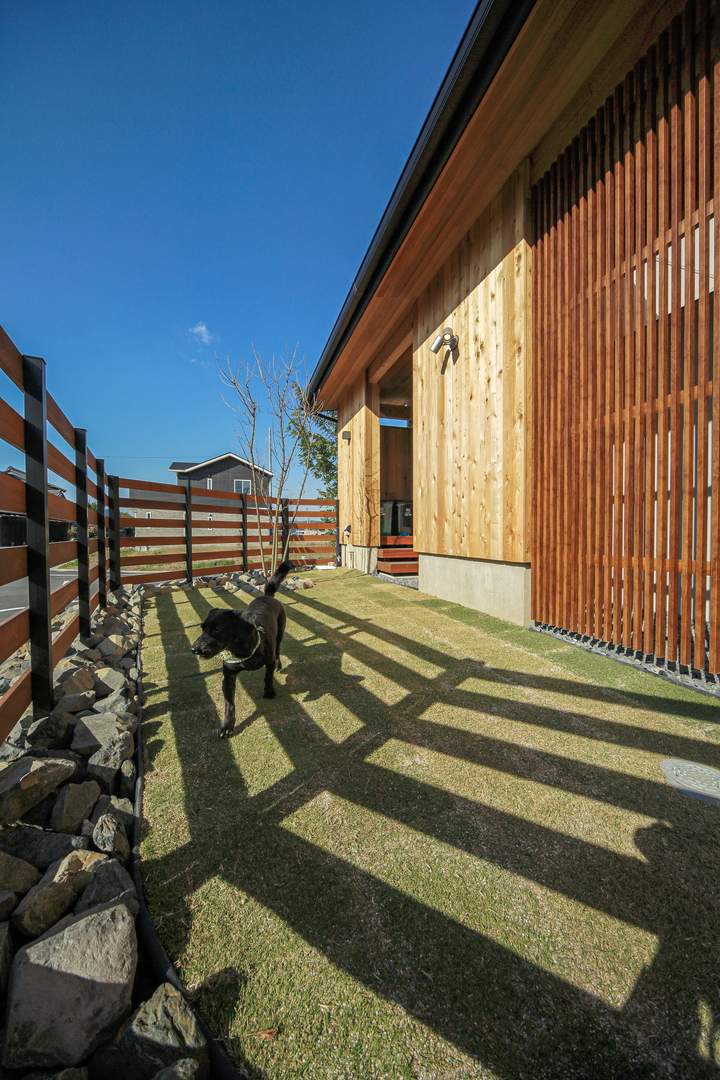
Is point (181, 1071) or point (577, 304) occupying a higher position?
point (577, 304)

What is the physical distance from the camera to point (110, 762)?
1687 millimetres

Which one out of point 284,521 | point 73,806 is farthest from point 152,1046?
point 284,521

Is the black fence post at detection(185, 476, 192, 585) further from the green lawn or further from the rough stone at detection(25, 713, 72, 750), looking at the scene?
the rough stone at detection(25, 713, 72, 750)

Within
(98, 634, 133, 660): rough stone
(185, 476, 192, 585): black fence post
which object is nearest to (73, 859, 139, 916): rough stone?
(98, 634, 133, 660): rough stone

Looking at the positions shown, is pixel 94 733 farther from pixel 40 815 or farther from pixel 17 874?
pixel 17 874

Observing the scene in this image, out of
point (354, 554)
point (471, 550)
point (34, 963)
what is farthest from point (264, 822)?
point (354, 554)

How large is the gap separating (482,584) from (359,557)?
4.55m

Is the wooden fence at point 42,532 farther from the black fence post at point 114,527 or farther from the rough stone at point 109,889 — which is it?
the rough stone at point 109,889

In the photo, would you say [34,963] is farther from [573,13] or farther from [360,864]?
[573,13]

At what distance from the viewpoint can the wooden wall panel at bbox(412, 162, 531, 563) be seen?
13.0ft

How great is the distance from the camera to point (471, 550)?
4.72 meters

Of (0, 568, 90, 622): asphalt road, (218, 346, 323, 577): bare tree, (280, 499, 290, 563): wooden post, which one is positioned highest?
(218, 346, 323, 577): bare tree

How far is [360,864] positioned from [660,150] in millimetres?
4282

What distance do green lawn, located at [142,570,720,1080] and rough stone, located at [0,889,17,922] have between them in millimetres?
325
